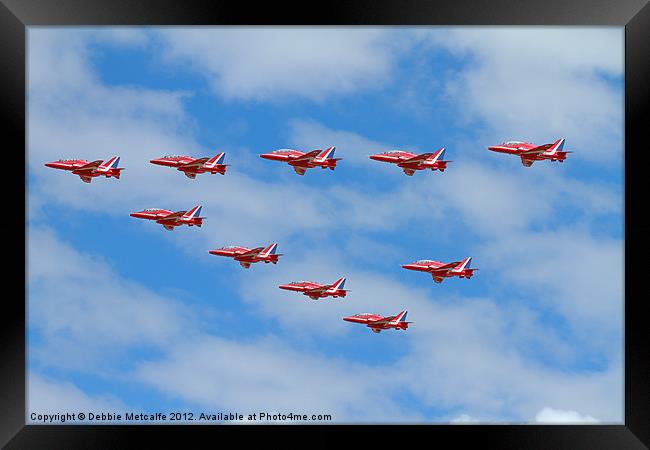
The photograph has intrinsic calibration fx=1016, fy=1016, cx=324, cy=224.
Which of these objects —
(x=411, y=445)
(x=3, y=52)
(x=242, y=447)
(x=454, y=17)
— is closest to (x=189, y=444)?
(x=242, y=447)

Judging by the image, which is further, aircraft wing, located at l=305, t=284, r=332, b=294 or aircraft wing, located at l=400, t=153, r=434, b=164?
aircraft wing, located at l=305, t=284, r=332, b=294

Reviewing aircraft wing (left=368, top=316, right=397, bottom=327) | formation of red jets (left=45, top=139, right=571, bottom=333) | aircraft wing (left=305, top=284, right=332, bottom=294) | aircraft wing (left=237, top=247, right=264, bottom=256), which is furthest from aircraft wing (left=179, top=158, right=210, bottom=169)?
aircraft wing (left=368, top=316, right=397, bottom=327)

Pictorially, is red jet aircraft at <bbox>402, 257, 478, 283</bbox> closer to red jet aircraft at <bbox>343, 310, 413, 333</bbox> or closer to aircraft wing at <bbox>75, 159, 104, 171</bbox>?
red jet aircraft at <bbox>343, 310, 413, 333</bbox>

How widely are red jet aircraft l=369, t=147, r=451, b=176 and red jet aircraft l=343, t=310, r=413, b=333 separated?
59.5 inches

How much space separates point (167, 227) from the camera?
10.7 meters

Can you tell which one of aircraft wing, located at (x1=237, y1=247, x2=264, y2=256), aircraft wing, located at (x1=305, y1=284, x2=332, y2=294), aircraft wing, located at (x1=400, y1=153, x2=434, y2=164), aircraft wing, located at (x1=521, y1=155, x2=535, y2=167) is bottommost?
aircraft wing, located at (x1=305, y1=284, x2=332, y2=294)

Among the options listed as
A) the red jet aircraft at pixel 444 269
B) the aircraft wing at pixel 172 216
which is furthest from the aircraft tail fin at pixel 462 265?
the aircraft wing at pixel 172 216

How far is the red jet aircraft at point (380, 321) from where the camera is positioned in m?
10.5

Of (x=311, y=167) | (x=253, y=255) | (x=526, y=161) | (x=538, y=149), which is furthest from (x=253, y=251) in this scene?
(x=538, y=149)

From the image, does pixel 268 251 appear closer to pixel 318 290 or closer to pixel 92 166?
pixel 318 290

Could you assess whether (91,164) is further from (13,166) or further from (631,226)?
(631,226)

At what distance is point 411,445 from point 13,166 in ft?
13.8

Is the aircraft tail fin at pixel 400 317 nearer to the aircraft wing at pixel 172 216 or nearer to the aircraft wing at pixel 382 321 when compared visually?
the aircraft wing at pixel 382 321

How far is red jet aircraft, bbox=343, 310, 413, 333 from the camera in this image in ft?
34.6
